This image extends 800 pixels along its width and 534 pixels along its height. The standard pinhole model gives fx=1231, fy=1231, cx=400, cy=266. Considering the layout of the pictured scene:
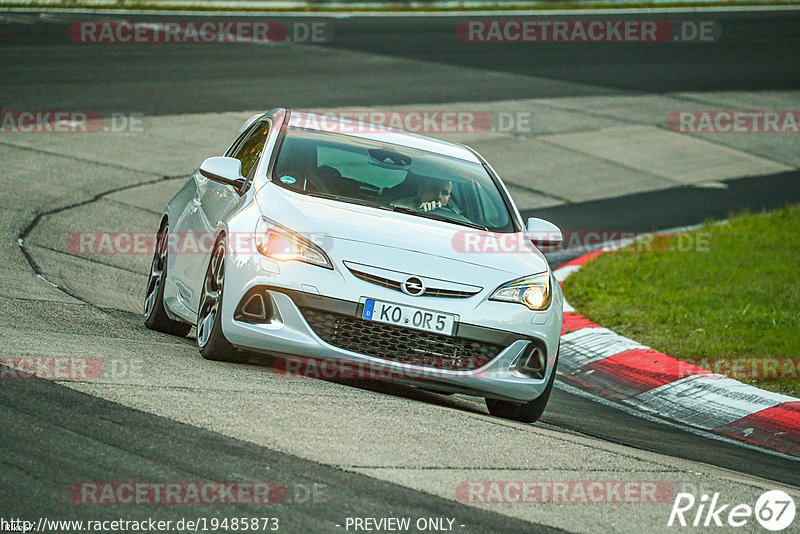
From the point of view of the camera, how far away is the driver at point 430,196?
7762mm

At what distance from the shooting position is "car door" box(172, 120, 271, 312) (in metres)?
7.52

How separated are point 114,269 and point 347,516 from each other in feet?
21.6

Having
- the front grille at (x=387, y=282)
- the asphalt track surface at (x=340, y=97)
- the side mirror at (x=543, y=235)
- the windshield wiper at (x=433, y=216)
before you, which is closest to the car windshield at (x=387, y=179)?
the windshield wiper at (x=433, y=216)

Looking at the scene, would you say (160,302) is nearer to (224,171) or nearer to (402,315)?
(224,171)

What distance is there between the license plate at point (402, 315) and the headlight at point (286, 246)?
33 cm

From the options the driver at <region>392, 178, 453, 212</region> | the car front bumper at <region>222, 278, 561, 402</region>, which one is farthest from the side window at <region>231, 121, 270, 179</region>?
the car front bumper at <region>222, 278, 561, 402</region>

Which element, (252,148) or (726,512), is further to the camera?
(252,148)

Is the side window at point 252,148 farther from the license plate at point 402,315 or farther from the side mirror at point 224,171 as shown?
the license plate at point 402,315

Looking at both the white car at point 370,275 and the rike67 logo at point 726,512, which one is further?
the white car at point 370,275

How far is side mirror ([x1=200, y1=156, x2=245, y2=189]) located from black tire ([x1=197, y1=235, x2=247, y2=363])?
0.47 metres

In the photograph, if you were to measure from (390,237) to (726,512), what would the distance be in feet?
8.19

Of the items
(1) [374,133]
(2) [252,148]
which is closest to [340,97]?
(1) [374,133]

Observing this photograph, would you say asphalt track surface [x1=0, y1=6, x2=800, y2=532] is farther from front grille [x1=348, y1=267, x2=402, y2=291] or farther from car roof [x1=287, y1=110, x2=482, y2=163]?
car roof [x1=287, y1=110, x2=482, y2=163]

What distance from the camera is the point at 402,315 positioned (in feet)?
21.8
